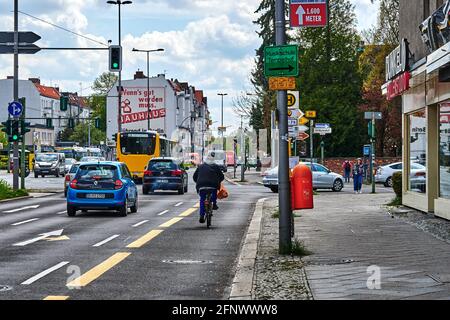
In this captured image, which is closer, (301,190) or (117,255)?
(117,255)

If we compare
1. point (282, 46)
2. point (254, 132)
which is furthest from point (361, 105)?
point (282, 46)

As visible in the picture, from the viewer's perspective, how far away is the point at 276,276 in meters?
11.0

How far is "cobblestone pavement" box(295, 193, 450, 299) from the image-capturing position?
9562 millimetres

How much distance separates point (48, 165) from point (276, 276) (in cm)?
5778

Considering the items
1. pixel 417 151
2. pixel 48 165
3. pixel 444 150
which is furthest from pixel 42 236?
pixel 48 165

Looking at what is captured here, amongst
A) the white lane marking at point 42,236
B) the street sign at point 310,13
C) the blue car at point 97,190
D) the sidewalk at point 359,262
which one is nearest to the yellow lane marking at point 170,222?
the blue car at point 97,190

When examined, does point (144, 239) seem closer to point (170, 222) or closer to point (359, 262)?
point (170, 222)

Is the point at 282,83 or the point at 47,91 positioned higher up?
the point at 47,91

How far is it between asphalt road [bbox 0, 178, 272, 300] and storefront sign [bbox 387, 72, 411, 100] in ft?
17.0

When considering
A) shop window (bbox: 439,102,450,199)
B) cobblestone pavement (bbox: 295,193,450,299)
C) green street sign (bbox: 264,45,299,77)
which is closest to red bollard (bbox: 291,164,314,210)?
cobblestone pavement (bbox: 295,193,450,299)

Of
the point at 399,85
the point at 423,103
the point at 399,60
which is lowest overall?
the point at 423,103
